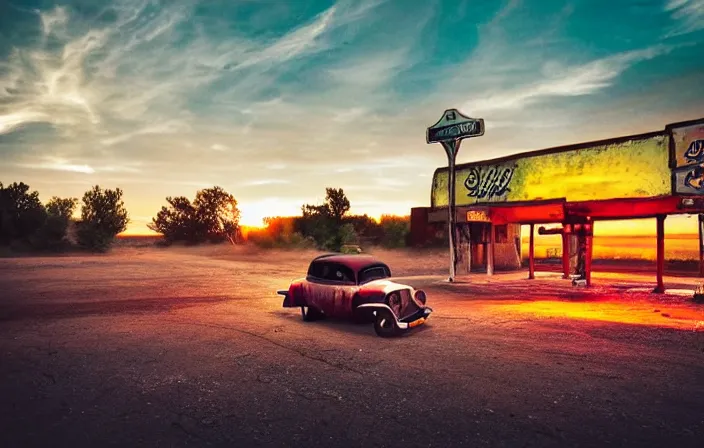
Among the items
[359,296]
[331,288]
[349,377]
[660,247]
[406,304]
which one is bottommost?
[349,377]

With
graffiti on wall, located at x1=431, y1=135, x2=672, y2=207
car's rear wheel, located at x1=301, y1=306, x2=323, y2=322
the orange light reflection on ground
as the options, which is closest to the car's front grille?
car's rear wheel, located at x1=301, y1=306, x2=323, y2=322

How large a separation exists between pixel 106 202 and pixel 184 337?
4113cm

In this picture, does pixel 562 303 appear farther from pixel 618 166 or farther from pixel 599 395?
pixel 599 395

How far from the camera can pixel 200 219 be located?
163 ft

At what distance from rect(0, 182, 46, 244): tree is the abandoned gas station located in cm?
3968

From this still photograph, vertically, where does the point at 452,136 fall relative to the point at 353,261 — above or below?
above

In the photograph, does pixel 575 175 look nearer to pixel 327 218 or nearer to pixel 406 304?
pixel 406 304

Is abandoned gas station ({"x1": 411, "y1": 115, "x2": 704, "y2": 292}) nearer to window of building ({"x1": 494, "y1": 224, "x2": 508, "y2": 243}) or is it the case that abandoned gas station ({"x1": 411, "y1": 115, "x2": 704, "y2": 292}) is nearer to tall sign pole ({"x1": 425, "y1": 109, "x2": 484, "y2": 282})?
tall sign pole ({"x1": 425, "y1": 109, "x2": 484, "y2": 282})

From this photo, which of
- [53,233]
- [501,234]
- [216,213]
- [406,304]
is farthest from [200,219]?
[406,304]

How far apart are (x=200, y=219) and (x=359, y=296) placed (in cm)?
4343

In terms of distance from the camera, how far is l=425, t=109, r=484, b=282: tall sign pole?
1997cm

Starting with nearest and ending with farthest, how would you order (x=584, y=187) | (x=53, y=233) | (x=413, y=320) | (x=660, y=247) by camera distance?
(x=413, y=320) → (x=660, y=247) → (x=584, y=187) → (x=53, y=233)

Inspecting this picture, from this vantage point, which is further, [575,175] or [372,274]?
[575,175]

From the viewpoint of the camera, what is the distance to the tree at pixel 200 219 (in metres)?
49.4
